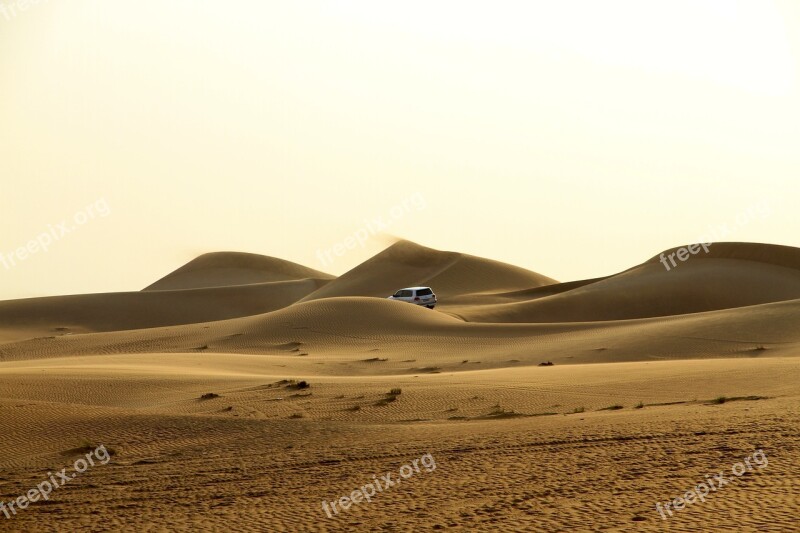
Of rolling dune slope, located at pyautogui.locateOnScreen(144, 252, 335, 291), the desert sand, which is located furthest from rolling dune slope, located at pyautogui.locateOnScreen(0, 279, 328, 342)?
the desert sand

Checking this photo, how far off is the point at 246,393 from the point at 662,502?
563 inches

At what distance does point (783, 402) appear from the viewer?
17562mm

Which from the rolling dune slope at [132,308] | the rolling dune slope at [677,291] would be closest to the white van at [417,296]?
the rolling dune slope at [677,291]

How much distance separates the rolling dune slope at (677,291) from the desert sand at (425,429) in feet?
56.6

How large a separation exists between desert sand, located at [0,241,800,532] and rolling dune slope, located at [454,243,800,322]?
17.2 m

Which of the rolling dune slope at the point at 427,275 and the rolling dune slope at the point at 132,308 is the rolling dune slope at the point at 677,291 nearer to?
the rolling dune slope at the point at 427,275

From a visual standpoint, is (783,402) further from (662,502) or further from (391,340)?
(391,340)

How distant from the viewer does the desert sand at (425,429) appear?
1145cm

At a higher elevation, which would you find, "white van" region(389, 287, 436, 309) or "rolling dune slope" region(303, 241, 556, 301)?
"rolling dune slope" region(303, 241, 556, 301)

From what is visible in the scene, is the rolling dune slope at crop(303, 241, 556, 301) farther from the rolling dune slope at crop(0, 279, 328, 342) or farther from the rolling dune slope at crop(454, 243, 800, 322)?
the rolling dune slope at crop(454, 243, 800, 322)

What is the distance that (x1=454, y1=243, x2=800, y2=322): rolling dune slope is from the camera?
62.2 m

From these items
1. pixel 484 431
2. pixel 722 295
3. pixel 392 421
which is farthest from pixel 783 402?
pixel 722 295

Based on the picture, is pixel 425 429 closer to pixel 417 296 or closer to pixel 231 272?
pixel 417 296

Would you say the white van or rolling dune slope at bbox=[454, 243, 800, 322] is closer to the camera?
the white van
